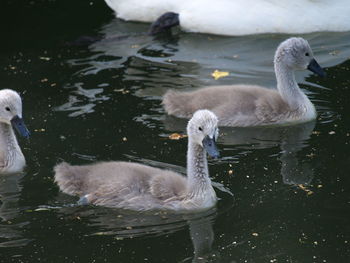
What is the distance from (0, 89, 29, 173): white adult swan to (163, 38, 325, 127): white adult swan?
1651 mm

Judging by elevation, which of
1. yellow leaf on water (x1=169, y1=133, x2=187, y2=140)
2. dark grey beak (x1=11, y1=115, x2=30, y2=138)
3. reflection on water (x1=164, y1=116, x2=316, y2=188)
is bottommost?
yellow leaf on water (x1=169, y1=133, x2=187, y2=140)

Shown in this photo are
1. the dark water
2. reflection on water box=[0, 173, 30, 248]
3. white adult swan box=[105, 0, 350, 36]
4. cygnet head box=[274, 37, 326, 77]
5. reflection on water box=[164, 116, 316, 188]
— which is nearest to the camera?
the dark water

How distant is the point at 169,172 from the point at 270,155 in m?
1.18

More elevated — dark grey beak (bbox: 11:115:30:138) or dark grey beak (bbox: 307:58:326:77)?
dark grey beak (bbox: 307:58:326:77)

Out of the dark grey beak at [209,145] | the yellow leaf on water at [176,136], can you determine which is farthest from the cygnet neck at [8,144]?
the dark grey beak at [209,145]

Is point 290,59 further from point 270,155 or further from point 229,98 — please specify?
point 270,155

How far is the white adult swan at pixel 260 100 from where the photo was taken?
353 inches

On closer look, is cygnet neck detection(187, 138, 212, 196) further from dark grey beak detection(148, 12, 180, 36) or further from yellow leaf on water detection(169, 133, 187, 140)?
dark grey beak detection(148, 12, 180, 36)

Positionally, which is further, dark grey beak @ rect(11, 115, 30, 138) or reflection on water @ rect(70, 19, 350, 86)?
reflection on water @ rect(70, 19, 350, 86)

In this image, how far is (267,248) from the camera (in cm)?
663

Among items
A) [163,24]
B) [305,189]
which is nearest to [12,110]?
[305,189]

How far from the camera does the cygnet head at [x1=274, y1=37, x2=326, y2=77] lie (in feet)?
30.3

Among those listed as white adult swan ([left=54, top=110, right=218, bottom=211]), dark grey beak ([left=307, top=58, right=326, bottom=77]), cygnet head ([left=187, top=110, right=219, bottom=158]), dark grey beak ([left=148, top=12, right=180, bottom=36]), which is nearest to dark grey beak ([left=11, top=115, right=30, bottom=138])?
white adult swan ([left=54, top=110, right=218, bottom=211])

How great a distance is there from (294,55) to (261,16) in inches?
81.3
